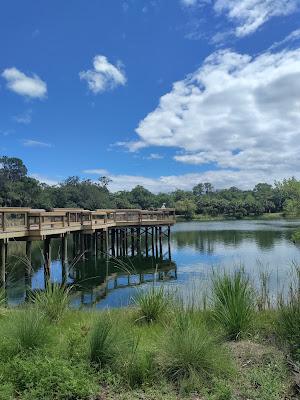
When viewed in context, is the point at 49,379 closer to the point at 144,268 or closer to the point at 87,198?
the point at 144,268

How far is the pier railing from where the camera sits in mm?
13758

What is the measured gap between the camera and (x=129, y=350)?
14.7 ft

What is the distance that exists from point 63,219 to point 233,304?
1357 cm

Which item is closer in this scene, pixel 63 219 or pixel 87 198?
pixel 63 219

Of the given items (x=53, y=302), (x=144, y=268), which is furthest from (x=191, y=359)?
(x=144, y=268)

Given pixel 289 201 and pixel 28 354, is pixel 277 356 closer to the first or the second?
pixel 28 354

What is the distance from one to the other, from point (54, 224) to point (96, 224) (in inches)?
269

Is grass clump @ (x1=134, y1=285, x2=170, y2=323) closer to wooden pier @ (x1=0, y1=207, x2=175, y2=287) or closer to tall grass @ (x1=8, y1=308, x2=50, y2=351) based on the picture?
wooden pier @ (x1=0, y1=207, x2=175, y2=287)

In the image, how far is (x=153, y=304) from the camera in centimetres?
650

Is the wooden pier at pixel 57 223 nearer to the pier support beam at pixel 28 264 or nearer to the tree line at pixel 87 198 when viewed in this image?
the pier support beam at pixel 28 264

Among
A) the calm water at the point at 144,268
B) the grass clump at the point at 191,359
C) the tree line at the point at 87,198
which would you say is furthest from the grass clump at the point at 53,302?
the tree line at the point at 87,198

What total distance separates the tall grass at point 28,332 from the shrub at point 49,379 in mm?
377

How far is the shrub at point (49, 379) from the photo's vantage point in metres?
3.66

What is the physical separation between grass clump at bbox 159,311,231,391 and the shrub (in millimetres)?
789
